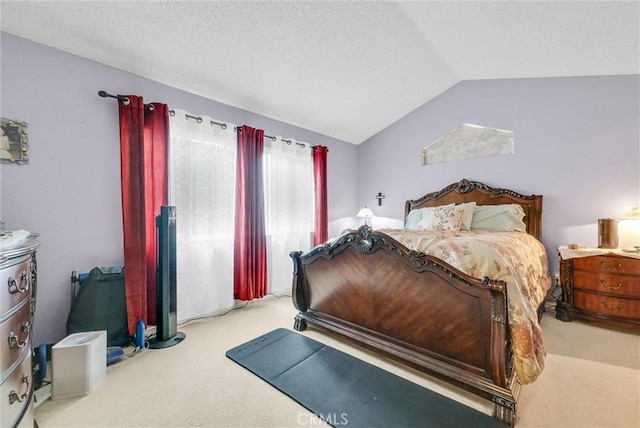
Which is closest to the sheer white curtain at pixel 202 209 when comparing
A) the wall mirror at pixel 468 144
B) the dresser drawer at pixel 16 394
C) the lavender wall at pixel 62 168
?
the lavender wall at pixel 62 168

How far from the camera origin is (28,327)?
4.40 ft

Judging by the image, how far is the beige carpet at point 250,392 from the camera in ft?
4.70

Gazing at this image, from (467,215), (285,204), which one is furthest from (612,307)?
(285,204)

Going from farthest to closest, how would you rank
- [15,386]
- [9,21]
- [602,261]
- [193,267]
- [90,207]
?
1. [193,267]
2. [602,261]
3. [90,207]
4. [9,21]
5. [15,386]

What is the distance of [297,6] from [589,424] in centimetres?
311

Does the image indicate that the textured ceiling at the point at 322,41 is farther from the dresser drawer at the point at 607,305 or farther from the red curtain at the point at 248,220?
the dresser drawer at the point at 607,305

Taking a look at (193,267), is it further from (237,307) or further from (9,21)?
(9,21)

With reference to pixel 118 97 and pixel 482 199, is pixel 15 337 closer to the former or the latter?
pixel 118 97

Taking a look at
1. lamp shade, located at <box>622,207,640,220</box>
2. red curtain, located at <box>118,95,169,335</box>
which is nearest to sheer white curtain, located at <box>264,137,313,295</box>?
A: red curtain, located at <box>118,95,169,335</box>

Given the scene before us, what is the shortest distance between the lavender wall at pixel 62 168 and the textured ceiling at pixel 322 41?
155 millimetres

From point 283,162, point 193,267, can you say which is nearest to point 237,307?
point 193,267

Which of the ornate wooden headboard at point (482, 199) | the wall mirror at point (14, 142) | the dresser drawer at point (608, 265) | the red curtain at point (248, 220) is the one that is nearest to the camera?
the wall mirror at point (14, 142)

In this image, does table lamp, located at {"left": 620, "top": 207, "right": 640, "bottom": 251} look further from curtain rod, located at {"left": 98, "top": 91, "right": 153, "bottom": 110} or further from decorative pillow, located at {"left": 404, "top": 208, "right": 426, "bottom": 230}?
curtain rod, located at {"left": 98, "top": 91, "right": 153, "bottom": 110}

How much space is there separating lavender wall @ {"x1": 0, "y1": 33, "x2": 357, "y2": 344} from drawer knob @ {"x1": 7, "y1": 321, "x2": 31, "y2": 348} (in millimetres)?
887
